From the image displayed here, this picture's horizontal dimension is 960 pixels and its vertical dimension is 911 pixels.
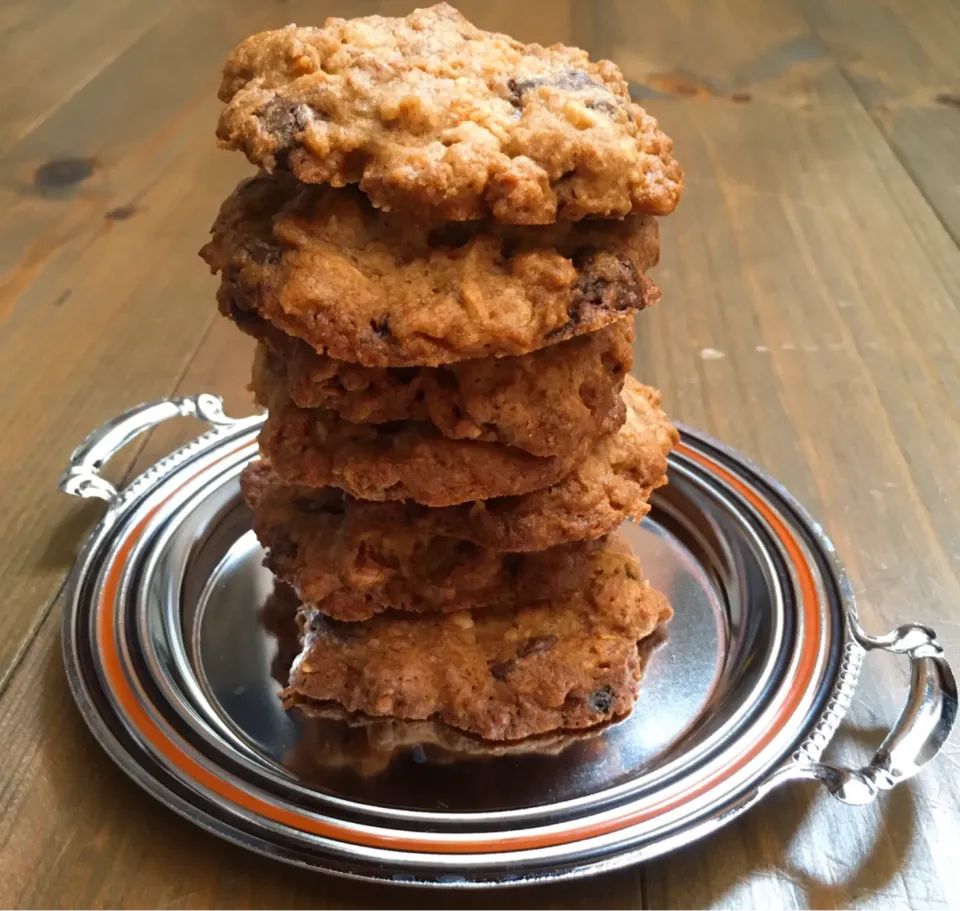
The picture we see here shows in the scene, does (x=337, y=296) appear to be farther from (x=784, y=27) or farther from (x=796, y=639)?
(x=784, y=27)

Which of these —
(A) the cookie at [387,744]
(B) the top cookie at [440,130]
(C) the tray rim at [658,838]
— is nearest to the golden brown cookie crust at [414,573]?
(A) the cookie at [387,744]

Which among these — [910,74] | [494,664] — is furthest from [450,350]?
[910,74]

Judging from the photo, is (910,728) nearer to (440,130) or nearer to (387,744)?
(387,744)

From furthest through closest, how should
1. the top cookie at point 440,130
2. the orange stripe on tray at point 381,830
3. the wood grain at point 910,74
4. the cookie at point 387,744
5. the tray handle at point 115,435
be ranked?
the wood grain at point 910,74
the tray handle at point 115,435
the cookie at point 387,744
the orange stripe on tray at point 381,830
the top cookie at point 440,130

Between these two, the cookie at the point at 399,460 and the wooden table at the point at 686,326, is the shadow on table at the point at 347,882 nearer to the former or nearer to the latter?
the wooden table at the point at 686,326

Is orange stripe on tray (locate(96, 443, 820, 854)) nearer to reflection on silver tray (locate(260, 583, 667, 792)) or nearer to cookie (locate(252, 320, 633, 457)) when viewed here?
reflection on silver tray (locate(260, 583, 667, 792))

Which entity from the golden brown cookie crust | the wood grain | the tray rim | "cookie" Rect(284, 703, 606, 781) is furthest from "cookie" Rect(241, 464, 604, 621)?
the wood grain

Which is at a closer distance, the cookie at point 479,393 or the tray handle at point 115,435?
the cookie at point 479,393

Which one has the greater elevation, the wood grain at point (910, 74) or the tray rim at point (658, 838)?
the tray rim at point (658, 838)
